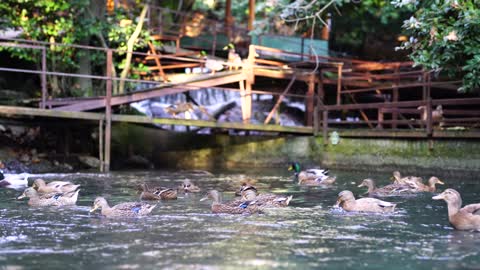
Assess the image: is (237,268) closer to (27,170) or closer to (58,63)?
(27,170)

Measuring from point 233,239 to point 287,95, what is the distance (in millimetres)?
14305

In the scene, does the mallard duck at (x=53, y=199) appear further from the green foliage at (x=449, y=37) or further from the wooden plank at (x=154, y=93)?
the wooden plank at (x=154, y=93)

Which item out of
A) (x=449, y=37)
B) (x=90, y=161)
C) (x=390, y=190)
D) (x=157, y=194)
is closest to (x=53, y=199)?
(x=157, y=194)

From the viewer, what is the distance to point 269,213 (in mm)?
11133

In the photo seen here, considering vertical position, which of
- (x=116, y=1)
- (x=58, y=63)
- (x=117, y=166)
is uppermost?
(x=116, y=1)

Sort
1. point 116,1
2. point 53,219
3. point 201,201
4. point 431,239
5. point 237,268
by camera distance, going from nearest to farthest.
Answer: point 237,268 → point 431,239 → point 53,219 → point 201,201 → point 116,1

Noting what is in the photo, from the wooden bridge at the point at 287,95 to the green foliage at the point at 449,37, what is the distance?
3776 mm

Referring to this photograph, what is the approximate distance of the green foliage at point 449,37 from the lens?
13.1 meters

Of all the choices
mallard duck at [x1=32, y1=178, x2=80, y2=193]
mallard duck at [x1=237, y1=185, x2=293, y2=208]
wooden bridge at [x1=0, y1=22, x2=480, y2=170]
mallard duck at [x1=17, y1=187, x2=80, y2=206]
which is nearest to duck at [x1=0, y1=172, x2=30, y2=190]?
mallard duck at [x1=32, y1=178, x2=80, y2=193]

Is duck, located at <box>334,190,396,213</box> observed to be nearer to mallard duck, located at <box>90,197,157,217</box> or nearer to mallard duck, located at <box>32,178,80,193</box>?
mallard duck, located at <box>90,197,157,217</box>

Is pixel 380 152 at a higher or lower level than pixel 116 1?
lower

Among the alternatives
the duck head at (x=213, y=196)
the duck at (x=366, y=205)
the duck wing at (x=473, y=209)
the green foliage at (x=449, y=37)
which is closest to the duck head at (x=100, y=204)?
the duck head at (x=213, y=196)

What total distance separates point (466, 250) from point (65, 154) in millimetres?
16403

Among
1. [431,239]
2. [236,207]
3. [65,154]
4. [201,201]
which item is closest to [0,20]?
[65,154]
